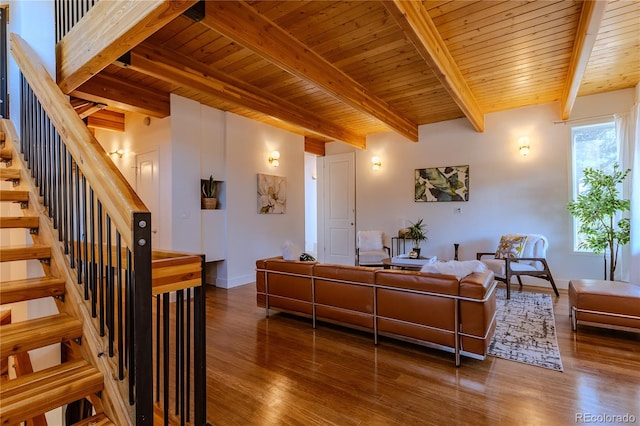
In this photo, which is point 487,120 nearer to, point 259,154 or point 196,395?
point 259,154

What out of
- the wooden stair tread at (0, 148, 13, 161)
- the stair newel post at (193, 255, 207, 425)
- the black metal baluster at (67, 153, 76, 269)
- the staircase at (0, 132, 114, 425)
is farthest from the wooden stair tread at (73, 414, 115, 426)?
the wooden stair tread at (0, 148, 13, 161)

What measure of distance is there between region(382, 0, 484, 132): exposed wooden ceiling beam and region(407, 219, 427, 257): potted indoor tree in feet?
7.41

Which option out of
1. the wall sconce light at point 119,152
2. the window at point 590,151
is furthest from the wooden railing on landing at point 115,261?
the window at point 590,151

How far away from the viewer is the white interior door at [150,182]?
4.64m

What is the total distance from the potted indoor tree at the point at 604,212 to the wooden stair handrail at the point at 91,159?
529cm

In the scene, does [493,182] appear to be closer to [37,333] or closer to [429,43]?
[429,43]

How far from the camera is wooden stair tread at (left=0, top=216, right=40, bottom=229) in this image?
1.82 m

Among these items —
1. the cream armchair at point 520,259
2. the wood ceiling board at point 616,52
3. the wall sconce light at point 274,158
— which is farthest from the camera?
the wall sconce light at point 274,158

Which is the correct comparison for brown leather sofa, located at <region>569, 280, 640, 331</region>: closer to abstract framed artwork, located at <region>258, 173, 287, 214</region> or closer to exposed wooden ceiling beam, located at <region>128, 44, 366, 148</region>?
exposed wooden ceiling beam, located at <region>128, 44, 366, 148</region>

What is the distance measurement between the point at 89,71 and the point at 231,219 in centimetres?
306

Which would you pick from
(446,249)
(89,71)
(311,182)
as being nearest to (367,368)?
(89,71)

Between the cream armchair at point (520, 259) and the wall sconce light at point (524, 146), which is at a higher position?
the wall sconce light at point (524, 146)

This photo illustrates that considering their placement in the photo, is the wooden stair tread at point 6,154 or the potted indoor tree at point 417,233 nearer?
the wooden stair tread at point 6,154

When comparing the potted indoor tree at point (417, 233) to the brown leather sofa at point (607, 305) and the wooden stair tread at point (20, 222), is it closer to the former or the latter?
the brown leather sofa at point (607, 305)
